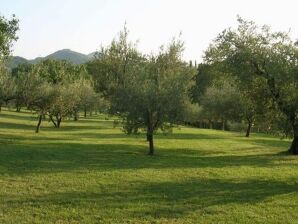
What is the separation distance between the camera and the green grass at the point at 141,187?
51.3ft

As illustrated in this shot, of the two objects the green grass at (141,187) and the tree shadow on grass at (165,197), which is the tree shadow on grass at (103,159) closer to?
the green grass at (141,187)

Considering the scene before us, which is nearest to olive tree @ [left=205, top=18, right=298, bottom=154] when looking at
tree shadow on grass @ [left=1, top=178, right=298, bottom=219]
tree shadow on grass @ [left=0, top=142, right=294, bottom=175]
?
tree shadow on grass @ [left=0, top=142, right=294, bottom=175]

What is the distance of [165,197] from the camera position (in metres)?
18.5

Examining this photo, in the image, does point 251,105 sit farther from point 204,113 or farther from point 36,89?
point 204,113

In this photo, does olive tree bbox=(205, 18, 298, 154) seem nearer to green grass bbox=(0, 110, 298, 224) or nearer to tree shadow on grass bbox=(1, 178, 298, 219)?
green grass bbox=(0, 110, 298, 224)

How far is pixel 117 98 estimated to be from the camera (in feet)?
115

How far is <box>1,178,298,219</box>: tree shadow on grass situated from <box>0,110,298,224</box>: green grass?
36 mm

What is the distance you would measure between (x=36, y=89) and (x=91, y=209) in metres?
33.5

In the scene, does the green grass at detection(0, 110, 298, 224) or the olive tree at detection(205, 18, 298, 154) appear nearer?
the green grass at detection(0, 110, 298, 224)

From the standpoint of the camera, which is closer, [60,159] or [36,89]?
[60,159]

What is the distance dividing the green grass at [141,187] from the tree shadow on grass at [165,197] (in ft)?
0.12

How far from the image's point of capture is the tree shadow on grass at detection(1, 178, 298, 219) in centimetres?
1639

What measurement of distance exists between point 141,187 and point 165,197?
7.32 ft

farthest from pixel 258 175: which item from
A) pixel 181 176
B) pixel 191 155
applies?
pixel 191 155
